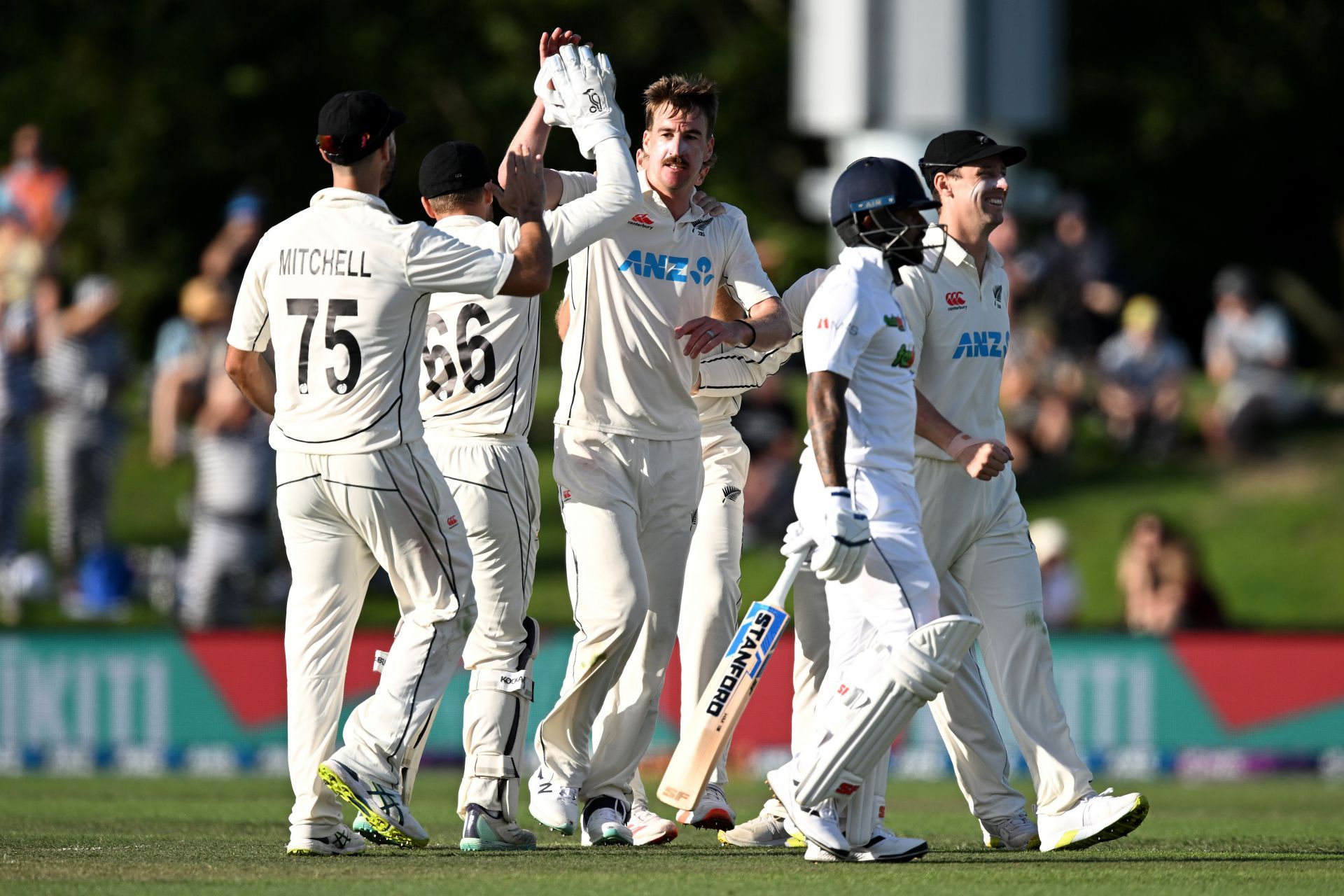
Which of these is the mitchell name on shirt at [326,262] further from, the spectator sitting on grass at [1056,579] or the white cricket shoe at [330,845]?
the spectator sitting on grass at [1056,579]

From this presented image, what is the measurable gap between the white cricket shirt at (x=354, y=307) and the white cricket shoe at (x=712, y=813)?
202cm

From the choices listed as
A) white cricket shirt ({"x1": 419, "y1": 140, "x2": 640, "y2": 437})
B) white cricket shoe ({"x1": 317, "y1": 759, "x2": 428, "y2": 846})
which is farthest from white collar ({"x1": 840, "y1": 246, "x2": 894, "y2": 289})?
white cricket shoe ({"x1": 317, "y1": 759, "x2": 428, "y2": 846})

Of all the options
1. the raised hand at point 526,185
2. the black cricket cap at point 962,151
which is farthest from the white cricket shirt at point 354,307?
the black cricket cap at point 962,151

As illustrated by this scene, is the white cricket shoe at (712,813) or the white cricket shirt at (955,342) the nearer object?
the white cricket shirt at (955,342)

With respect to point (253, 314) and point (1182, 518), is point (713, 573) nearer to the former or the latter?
point (253, 314)

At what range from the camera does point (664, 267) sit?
8.07 m

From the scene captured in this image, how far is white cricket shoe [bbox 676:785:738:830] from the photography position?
323 inches

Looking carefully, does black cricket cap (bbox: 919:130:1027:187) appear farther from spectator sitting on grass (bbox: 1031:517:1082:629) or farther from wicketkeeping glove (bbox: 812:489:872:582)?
spectator sitting on grass (bbox: 1031:517:1082:629)

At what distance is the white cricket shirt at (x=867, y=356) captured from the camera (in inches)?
278

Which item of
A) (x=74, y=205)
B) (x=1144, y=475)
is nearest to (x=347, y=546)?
(x=1144, y=475)

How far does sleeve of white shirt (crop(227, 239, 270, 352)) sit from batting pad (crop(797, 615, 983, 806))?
237 centimetres

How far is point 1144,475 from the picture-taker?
68.1 ft

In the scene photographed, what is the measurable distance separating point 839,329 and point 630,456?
48.6 inches

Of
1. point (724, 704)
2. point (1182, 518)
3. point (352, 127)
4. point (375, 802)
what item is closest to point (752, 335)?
point (724, 704)
